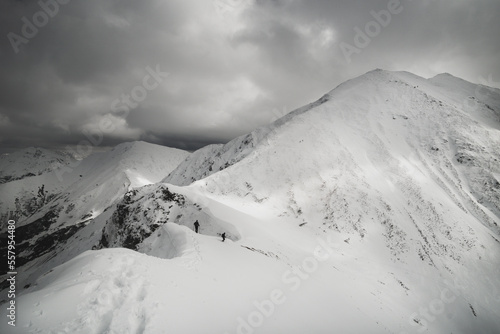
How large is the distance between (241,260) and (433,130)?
77.1 metres

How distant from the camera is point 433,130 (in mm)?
69125

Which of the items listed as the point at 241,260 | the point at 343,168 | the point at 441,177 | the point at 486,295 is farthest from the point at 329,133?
the point at 241,260

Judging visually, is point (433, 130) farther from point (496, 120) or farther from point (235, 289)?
point (235, 289)

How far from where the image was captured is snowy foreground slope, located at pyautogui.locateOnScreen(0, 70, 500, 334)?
9.73 m

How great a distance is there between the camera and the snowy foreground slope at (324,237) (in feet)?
31.9

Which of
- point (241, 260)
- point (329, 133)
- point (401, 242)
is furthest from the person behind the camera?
point (329, 133)

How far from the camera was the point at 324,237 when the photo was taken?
128ft

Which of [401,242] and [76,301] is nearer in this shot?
[76,301]

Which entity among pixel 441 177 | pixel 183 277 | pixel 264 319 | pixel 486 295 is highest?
pixel 183 277

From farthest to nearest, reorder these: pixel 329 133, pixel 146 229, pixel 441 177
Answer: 1. pixel 329 133
2. pixel 441 177
3. pixel 146 229
